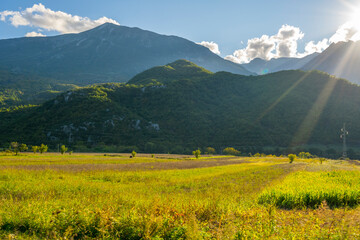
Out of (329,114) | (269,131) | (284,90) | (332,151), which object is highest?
(284,90)

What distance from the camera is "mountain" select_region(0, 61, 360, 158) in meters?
128

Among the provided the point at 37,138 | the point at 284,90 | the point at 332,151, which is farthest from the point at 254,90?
the point at 37,138

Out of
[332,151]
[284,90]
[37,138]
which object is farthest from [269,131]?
[37,138]

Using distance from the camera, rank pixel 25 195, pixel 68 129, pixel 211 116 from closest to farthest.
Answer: pixel 25 195 → pixel 68 129 → pixel 211 116

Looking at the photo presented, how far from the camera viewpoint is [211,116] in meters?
170

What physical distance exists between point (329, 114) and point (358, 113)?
1666 centimetres

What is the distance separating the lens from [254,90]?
194375 mm

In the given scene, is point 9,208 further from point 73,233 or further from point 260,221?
point 260,221

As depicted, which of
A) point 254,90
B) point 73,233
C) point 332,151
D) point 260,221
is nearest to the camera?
point 73,233

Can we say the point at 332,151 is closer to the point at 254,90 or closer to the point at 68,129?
the point at 254,90

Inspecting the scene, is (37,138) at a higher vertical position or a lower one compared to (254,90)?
lower

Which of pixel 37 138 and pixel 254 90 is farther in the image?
pixel 254 90

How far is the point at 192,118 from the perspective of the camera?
6447 inches

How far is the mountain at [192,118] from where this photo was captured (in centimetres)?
12838
